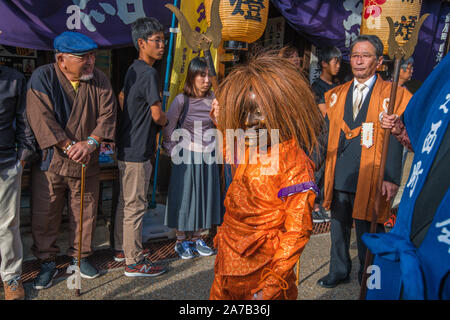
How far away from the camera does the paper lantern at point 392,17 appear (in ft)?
14.6

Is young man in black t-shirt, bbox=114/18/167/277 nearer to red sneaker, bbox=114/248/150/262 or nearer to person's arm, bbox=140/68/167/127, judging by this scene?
person's arm, bbox=140/68/167/127

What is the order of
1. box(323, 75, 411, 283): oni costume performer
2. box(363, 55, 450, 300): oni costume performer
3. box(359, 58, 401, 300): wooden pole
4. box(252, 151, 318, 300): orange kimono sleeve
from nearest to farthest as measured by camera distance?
box(363, 55, 450, 300): oni costume performer
box(252, 151, 318, 300): orange kimono sleeve
box(359, 58, 401, 300): wooden pole
box(323, 75, 411, 283): oni costume performer

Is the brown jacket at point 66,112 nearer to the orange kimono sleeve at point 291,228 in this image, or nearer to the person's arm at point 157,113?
the person's arm at point 157,113

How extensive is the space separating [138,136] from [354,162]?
6.80 feet

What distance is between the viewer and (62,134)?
121 inches

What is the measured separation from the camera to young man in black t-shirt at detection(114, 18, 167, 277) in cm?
343

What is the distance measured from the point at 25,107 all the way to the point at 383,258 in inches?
117

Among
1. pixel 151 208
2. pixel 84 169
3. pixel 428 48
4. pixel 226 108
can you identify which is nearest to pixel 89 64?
pixel 84 169

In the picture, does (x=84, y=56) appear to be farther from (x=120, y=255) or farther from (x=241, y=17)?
(x=120, y=255)

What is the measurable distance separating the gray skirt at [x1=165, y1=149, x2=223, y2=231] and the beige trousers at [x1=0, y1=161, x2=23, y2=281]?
1.58 metres

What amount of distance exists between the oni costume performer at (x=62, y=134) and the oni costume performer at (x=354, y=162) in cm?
212

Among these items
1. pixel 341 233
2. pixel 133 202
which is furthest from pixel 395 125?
pixel 133 202

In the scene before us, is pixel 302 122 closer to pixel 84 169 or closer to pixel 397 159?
pixel 397 159

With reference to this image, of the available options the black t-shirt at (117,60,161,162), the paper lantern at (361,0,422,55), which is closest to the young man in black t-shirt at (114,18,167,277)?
the black t-shirt at (117,60,161,162)
